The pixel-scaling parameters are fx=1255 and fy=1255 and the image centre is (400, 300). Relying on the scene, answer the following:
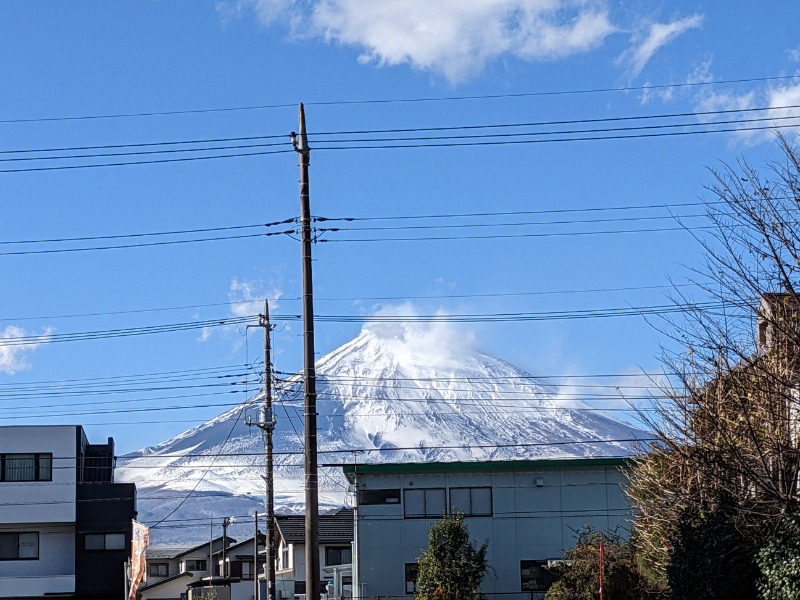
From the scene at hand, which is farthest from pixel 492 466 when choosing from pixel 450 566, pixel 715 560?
pixel 715 560

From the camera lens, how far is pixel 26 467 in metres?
52.3

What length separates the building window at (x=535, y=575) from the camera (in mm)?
40688

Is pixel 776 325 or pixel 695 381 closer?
pixel 776 325

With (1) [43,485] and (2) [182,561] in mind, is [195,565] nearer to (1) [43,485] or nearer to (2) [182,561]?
(2) [182,561]

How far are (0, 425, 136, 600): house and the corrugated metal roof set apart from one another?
780 cm

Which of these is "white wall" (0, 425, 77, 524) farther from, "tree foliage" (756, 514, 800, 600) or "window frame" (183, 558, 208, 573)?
"tree foliage" (756, 514, 800, 600)

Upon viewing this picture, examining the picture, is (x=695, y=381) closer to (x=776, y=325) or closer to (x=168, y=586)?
(x=776, y=325)

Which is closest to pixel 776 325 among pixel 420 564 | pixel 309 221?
pixel 309 221

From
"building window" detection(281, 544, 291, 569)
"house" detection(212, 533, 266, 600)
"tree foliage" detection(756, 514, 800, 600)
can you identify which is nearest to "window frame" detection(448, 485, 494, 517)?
"building window" detection(281, 544, 291, 569)

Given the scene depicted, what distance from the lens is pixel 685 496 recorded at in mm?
24062

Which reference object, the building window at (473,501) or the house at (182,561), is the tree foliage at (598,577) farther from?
the house at (182,561)

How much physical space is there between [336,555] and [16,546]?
46.1 feet

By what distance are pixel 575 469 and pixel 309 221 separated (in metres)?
22.0

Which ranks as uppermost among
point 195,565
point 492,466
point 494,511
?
point 492,466
